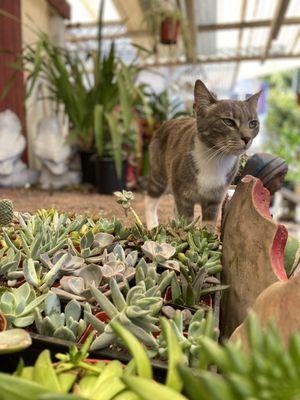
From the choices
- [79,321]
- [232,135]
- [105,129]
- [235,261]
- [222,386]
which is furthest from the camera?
[105,129]

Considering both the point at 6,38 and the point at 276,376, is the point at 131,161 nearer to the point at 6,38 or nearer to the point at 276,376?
the point at 6,38

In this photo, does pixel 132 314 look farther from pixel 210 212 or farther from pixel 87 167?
pixel 87 167

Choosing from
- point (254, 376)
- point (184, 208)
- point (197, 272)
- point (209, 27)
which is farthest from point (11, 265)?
point (209, 27)

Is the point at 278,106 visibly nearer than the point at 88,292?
No

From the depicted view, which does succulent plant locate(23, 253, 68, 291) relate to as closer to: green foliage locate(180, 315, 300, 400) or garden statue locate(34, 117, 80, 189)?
green foliage locate(180, 315, 300, 400)

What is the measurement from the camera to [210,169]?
1.34 m

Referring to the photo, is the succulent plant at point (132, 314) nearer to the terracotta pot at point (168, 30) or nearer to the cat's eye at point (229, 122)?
the cat's eye at point (229, 122)

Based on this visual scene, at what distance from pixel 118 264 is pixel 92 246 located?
0.12m

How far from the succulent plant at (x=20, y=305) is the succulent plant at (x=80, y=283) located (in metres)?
0.04

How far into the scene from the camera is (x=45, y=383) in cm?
44

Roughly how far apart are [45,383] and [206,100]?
39.0 inches

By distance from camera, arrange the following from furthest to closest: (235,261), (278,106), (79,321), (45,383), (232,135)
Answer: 1. (278,106)
2. (232,135)
3. (235,261)
4. (79,321)
5. (45,383)

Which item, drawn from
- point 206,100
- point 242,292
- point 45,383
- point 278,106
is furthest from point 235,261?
point 278,106

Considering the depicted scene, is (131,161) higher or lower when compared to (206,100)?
lower
